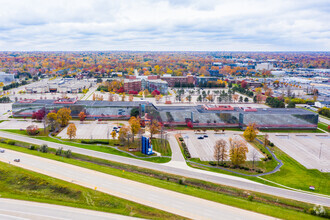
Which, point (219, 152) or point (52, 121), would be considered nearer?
point (219, 152)

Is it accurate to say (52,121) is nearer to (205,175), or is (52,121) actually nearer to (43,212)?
(43,212)

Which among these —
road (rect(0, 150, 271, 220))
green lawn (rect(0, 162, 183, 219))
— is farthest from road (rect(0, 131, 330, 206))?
green lawn (rect(0, 162, 183, 219))

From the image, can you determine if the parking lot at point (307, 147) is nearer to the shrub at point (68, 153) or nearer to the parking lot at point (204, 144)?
the parking lot at point (204, 144)

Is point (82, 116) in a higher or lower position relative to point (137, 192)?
higher

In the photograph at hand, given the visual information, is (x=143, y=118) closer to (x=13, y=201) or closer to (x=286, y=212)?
(x=13, y=201)

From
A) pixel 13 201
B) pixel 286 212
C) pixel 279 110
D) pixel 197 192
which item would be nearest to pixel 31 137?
pixel 13 201

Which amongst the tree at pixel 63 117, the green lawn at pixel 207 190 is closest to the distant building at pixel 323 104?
the green lawn at pixel 207 190

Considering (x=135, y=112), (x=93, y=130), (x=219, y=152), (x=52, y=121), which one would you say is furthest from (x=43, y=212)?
(x=135, y=112)
